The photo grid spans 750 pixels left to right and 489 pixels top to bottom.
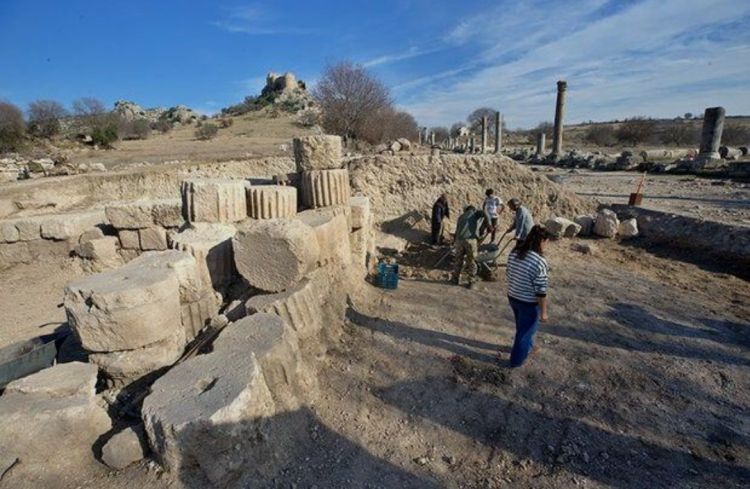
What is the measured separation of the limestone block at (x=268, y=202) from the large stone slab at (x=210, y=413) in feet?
7.24

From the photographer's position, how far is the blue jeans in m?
3.82

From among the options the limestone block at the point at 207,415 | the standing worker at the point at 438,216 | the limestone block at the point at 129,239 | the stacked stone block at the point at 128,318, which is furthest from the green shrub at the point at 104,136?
the limestone block at the point at 207,415

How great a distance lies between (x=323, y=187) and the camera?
564cm

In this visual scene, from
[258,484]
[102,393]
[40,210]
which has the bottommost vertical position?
[258,484]

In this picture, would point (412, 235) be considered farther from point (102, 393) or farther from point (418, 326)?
point (102, 393)

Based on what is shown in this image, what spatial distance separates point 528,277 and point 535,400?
1.13m

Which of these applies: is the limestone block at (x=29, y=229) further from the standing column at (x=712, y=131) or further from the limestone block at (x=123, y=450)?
the standing column at (x=712, y=131)

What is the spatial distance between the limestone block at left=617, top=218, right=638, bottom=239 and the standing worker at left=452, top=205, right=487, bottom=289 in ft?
14.7

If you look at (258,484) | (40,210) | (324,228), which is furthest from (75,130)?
(258,484)

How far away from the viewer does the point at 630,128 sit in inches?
1455

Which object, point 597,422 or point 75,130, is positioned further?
point 75,130

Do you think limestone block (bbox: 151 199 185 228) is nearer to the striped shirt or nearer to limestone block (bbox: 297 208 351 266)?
limestone block (bbox: 297 208 351 266)

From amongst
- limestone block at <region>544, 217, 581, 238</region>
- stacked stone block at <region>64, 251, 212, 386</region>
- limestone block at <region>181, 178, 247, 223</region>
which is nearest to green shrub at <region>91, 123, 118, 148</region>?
limestone block at <region>181, 178, 247, 223</region>

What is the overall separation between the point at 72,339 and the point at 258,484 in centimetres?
Answer: 323
